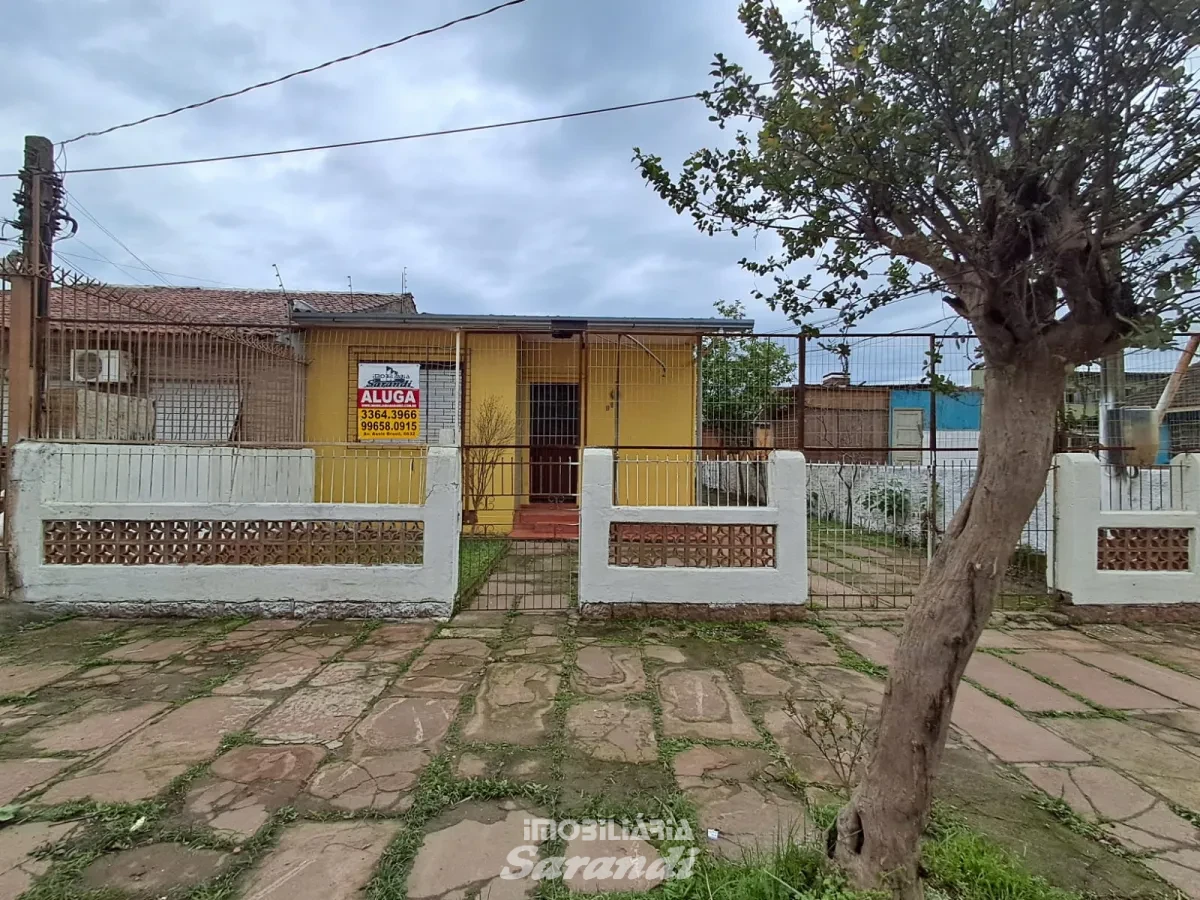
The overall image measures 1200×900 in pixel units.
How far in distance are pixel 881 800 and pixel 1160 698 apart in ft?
11.8

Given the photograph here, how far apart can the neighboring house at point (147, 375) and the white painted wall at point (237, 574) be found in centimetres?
61

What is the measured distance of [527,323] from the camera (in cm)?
902

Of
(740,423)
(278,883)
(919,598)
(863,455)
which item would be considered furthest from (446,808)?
(863,455)

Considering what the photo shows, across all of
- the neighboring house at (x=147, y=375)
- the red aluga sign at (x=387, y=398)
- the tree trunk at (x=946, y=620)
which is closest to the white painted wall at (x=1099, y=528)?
the tree trunk at (x=946, y=620)

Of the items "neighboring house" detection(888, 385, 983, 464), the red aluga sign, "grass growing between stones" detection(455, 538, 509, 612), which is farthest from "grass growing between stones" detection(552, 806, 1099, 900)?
the red aluga sign

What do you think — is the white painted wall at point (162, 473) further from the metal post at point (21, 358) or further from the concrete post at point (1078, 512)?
the concrete post at point (1078, 512)

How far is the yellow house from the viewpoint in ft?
29.1

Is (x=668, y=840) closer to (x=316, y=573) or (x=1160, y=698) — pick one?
(x=1160, y=698)

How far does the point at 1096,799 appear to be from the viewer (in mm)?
2684

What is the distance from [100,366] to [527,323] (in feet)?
16.9

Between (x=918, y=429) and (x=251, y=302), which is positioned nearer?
(x=918, y=429)

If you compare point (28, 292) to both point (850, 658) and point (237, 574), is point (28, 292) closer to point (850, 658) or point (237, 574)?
point (237, 574)

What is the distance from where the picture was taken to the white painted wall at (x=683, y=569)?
536cm

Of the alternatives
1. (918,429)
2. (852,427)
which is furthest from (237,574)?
(918,429)
